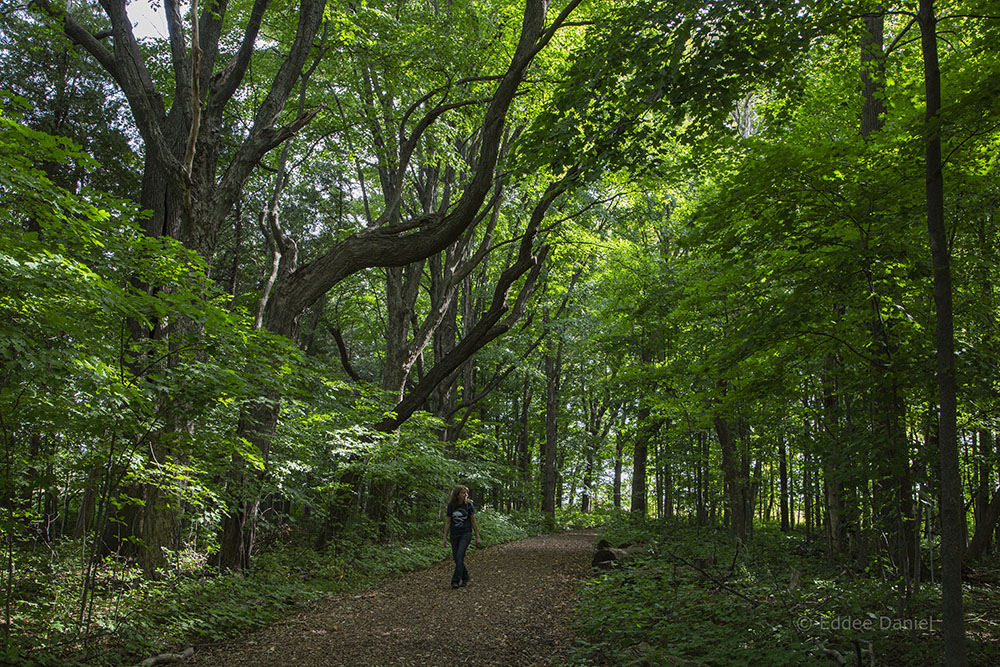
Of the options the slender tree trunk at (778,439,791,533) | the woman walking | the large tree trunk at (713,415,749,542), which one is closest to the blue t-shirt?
the woman walking

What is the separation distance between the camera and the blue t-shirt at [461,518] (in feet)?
26.5

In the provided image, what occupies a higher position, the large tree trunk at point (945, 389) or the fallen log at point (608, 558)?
the large tree trunk at point (945, 389)

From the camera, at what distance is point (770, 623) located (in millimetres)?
4359

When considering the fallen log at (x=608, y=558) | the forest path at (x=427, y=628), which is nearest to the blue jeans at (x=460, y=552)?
the forest path at (x=427, y=628)

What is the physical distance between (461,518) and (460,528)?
155mm

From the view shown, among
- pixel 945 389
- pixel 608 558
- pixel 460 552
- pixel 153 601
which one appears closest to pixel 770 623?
pixel 945 389

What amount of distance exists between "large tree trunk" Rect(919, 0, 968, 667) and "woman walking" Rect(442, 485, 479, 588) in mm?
5824

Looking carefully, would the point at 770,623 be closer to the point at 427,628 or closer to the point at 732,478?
the point at 427,628

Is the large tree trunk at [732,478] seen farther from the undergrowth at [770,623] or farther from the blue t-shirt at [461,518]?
the blue t-shirt at [461,518]

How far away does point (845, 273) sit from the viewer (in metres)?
4.32

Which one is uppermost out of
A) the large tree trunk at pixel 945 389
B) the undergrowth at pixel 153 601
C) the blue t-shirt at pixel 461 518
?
the large tree trunk at pixel 945 389

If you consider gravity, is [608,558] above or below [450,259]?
below

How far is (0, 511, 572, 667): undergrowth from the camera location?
4332mm

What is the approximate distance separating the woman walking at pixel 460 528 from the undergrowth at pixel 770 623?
196 cm
